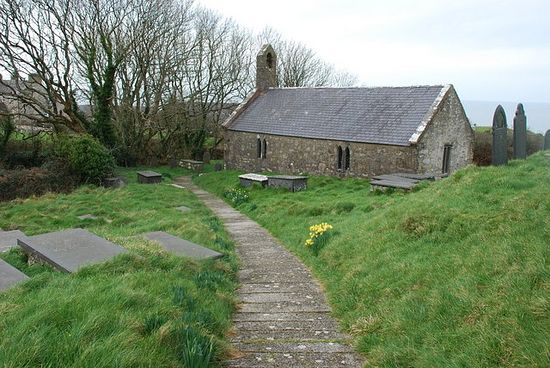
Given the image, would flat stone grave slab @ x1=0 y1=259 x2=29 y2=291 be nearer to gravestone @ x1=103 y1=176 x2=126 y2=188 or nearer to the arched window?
gravestone @ x1=103 y1=176 x2=126 y2=188

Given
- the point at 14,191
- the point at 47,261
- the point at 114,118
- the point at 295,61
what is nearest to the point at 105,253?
the point at 47,261

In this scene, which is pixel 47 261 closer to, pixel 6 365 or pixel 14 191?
pixel 6 365

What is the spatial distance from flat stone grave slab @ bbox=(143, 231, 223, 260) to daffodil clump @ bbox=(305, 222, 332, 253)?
2547mm

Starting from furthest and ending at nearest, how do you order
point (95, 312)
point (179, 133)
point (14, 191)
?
point (179, 133), point (14, 191), point (95, 312)

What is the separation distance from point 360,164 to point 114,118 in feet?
61.7

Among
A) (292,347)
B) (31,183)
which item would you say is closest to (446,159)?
(31,183)

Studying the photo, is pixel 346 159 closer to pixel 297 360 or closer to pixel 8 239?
pixel 8 239

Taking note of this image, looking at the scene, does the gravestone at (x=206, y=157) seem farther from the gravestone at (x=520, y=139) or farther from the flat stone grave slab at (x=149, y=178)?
the gravestone at (x=520, y=139)

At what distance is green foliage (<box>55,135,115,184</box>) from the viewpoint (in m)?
22.8

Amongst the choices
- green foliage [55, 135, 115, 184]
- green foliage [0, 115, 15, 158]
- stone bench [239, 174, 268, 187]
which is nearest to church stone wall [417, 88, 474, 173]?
stone bench [239, 174, 268, 187]

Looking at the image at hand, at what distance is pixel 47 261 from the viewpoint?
7.25 m

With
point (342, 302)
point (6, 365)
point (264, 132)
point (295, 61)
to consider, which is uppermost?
point (295, 61)

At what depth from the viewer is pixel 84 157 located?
75.6 ft

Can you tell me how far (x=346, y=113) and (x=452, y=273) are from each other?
19499 millimetres
